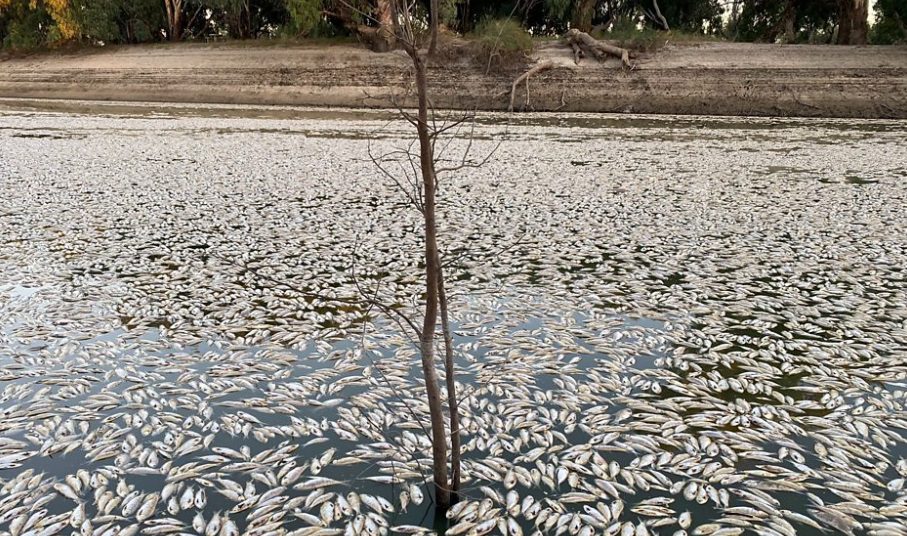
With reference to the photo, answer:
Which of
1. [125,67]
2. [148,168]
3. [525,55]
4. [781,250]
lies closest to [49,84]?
[125,67]

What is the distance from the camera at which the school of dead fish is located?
303 cm

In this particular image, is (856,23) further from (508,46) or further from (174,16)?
(174,16)

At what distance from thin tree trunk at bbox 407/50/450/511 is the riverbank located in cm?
2117

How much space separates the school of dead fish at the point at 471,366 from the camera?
119 inches

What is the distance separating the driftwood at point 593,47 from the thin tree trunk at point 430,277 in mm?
26438

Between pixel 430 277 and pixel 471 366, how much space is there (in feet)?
6.50

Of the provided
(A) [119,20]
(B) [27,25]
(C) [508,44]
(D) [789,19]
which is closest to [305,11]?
(C) [508,44]

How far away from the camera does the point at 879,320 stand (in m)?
5.27

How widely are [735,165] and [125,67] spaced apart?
30.4 m

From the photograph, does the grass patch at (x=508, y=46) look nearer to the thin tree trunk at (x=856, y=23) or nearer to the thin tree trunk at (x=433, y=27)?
the thin tree trunk at (x=856, y=23)

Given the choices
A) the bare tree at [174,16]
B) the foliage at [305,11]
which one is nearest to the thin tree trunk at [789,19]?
the foliage at [305,11]

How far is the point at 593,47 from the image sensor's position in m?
27.8

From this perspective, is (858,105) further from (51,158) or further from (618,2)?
(51,158)

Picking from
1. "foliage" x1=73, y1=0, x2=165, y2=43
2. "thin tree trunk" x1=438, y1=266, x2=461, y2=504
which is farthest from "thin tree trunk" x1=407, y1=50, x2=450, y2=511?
"foliage" x1=73, y1=0, x2=165, y2=43
